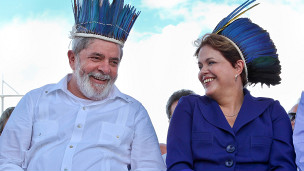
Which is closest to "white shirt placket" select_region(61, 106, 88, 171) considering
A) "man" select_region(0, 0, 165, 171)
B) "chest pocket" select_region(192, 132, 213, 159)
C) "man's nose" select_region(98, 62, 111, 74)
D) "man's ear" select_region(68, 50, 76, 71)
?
"man" select_region(0, 0, 165, 171)

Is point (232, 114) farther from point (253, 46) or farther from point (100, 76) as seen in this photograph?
point (100, 76)

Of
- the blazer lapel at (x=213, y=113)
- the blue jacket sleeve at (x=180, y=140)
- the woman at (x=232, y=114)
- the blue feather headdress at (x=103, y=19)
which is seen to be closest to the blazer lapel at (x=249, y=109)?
the woman at (x=232, y=114)

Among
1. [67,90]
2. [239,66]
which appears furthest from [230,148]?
[67,90]

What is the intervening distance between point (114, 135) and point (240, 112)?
3.85 ft

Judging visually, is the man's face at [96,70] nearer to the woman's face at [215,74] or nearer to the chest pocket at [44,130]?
the chest pocket at [44,130]

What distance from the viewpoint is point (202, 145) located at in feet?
11.6

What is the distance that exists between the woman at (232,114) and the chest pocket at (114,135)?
420 millimetres

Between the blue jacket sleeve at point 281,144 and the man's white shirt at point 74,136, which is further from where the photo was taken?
the man's white shirt at point 74,136

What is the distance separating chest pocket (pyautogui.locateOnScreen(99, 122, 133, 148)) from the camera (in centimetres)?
376

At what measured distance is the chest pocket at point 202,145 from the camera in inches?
138

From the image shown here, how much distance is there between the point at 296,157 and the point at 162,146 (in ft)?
9.92

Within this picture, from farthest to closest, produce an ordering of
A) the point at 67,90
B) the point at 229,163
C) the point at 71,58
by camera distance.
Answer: the point at 71,58 → the point at 67,90 → the point at 229,163

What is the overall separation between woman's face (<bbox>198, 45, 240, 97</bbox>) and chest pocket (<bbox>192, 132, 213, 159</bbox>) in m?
0.42

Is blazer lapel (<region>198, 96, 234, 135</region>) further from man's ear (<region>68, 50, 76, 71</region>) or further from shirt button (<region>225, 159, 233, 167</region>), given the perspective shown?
man's ear (<region>68, 50, 76, 71</region>)
